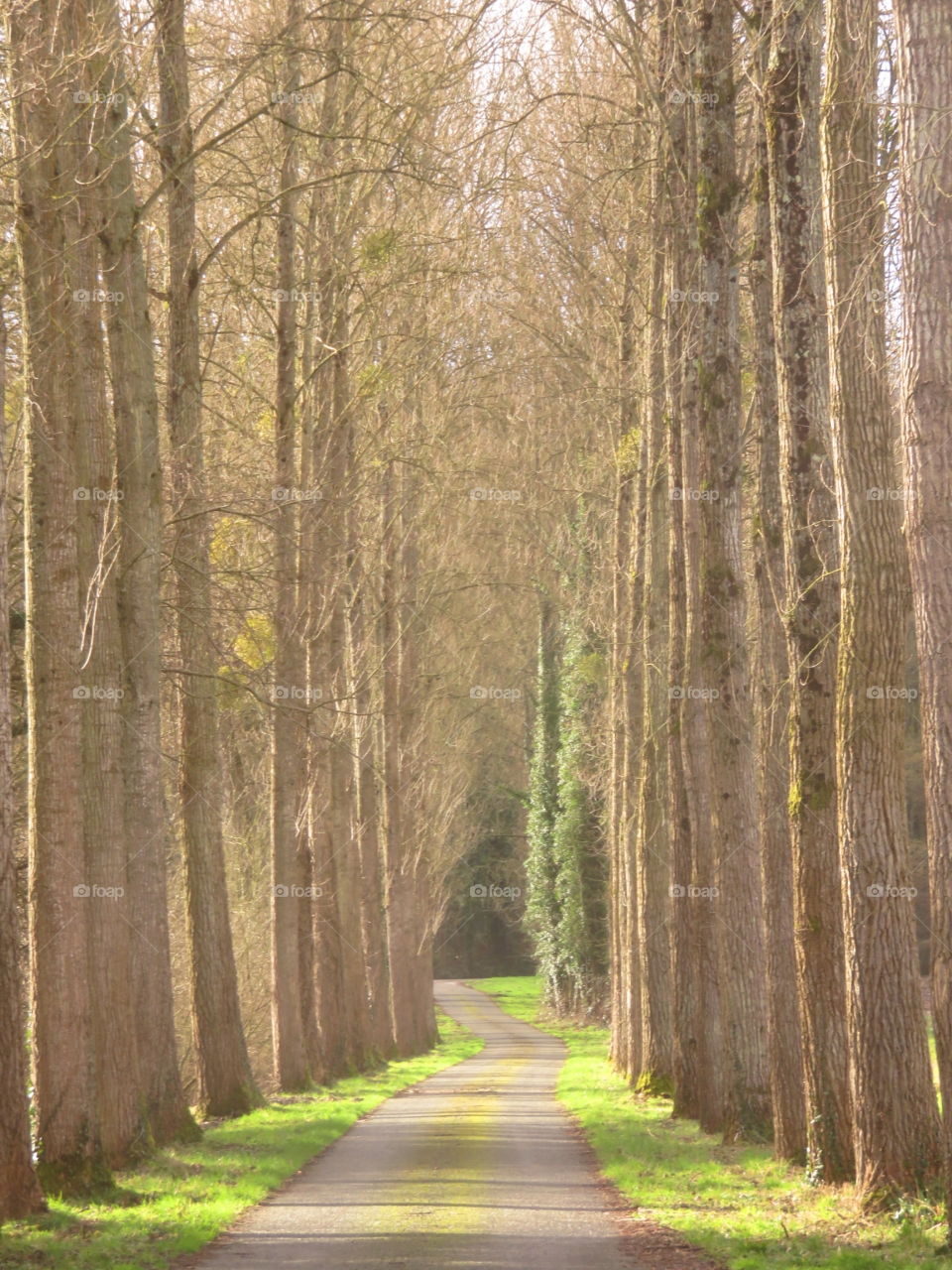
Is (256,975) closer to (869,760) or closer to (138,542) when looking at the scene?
(138,542)

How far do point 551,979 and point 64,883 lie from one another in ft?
129

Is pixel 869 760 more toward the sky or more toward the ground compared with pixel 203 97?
more toward the ground

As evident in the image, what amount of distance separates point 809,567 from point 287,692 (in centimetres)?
959

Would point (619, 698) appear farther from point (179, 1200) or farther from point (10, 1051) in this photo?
point (10, 1051)

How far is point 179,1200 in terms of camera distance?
10.7 meters

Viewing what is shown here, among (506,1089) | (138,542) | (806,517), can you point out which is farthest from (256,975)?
(806,517)

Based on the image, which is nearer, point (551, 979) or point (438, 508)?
point (438, 508)

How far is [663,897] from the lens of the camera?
65.9ft

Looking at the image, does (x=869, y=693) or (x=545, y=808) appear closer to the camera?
(x=869, y=693)

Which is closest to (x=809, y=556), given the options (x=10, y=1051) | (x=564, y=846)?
(x=10, y=1051)

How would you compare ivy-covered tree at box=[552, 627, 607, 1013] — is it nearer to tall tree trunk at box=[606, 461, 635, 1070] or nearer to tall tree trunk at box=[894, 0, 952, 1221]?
tall tree trunk at box=[606, 461, 635, 1070]

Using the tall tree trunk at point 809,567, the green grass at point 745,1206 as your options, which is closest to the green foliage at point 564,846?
the green grass at point 745,1206

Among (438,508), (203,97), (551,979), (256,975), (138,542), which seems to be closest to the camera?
(138,542)

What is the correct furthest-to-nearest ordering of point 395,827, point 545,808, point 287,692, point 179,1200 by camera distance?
point 545,808 < point 395,827 < point 287,692 < point 179,1200
